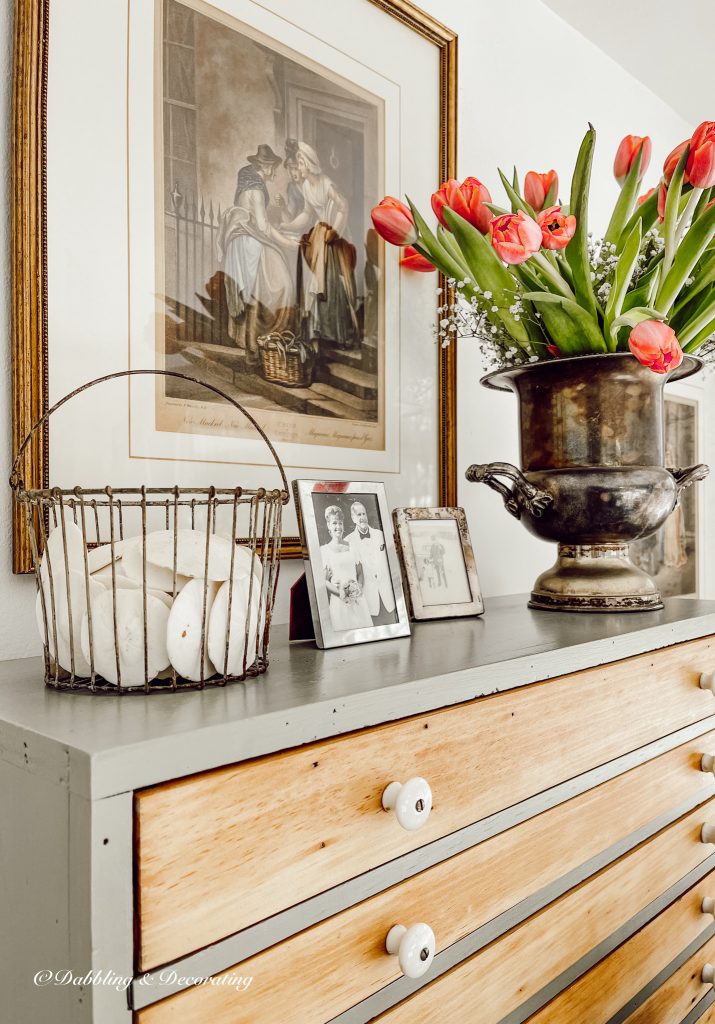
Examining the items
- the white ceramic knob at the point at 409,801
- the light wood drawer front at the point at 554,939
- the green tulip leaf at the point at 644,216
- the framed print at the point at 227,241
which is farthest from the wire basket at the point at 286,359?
the light wood drawer front at the point at 554,939

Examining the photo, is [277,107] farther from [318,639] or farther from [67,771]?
[67,771]

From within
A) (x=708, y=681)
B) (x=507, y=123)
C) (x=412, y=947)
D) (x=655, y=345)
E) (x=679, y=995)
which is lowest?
(x=679, y=995)

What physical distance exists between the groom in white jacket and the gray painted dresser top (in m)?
0.04

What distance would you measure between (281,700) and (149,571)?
0.60 feet

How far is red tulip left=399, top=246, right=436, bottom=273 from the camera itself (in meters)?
1.36

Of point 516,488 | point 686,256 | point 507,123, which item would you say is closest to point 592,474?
point 516,488

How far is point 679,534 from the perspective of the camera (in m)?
2.30

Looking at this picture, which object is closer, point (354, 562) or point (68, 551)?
point (68, 551)

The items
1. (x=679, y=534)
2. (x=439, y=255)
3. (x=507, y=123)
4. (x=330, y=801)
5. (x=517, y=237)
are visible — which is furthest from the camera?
(x=679, y=534)

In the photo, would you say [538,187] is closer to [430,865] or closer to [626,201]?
[626,201]

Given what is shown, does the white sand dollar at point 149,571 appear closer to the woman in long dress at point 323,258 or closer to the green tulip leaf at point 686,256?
the woman in long dress at point 323,258

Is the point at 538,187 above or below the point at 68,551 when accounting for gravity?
above

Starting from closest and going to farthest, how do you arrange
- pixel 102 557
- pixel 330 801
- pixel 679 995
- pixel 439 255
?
1. pixel 330 801
2. pixel 102 557
3. pixel 679 995
4. pixel 439 255

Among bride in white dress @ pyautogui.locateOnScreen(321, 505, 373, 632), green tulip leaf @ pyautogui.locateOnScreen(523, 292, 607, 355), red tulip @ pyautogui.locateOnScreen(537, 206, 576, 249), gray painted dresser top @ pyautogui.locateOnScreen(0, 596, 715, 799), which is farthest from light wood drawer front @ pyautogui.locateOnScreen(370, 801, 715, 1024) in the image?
red tulip @ pyautogui.locateOnScreen(537, 206, 576, 249)
